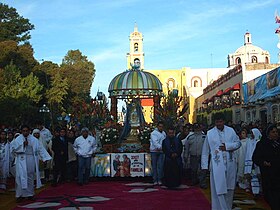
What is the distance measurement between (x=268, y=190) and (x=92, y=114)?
10.2 metres

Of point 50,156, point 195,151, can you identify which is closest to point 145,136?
point 195,151

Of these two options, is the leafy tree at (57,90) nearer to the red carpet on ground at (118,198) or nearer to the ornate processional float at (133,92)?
the ornate processional float at (133,92)

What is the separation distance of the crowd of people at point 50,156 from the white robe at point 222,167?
4223mm

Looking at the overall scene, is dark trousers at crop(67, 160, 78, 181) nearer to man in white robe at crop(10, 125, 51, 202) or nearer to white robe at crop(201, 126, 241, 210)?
man in white robe at crop(10, 125, 51, 202)

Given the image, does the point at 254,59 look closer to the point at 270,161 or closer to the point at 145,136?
the point at 145,136

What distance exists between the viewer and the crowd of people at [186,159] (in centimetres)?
618

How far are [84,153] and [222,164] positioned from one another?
18.8ft

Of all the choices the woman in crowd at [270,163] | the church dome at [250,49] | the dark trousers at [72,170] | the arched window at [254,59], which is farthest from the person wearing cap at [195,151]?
the church dome at [250,49]

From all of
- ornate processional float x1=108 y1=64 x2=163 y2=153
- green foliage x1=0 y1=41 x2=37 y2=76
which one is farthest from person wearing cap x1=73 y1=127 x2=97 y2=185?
green foliage x1=0 y1=41 x2=37 y2=76

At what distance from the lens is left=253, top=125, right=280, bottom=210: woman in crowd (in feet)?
19.3

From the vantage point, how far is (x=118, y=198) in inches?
364

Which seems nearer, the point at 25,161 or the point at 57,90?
the point at 25,161

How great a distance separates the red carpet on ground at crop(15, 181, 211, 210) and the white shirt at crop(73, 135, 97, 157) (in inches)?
36.4

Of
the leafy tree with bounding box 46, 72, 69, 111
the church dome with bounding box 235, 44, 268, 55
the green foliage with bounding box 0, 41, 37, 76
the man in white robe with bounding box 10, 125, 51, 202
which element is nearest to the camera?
the man in white robe with bounding box 10, 125, 51, 202
